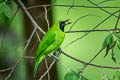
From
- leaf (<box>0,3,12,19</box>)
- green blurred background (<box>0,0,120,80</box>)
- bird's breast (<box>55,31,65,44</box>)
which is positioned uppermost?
leaf (<box>0,3,12,19</box>)

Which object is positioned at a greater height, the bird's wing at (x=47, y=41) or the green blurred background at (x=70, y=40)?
the bird's wing at (x=47, y=41)

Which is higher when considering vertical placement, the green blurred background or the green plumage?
the green plumage

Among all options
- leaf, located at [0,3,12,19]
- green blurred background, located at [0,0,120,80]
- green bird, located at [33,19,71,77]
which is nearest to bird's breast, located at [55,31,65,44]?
green bird, located at [33,19,71,77]

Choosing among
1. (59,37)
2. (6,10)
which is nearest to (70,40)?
(6,10)

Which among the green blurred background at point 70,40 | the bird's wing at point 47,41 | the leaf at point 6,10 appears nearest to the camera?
the bird's wing at point 47,41

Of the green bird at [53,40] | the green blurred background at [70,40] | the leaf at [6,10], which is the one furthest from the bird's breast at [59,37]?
the green blurred background at [70,40]

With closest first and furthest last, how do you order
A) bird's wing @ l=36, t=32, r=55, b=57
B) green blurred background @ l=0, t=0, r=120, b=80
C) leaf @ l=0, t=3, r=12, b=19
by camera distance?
bird's wing @ l=36, t=32, r=55, b=57, leaf @ l=0, t=3, r=12, b=19, green blurred background @ l=0, t=0, r=120, b=80

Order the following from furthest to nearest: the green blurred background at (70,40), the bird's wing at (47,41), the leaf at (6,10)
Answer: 1. the green blurred background at (70,40)
2. the leaf at (6,10)
3. the bird's wing at (47,41)

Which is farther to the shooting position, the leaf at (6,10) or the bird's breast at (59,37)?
the leaf at (6,10)

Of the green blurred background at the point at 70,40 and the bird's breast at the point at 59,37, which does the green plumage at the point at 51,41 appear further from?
the green blurred background at the point at 70,40

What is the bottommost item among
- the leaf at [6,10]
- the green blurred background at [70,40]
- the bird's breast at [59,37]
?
the green blurred background at [70,40]

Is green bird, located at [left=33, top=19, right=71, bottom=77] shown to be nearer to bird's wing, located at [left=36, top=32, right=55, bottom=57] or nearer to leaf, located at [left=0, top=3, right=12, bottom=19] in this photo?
bird's wing, located at [left=36, top=32, right=55, bottom=57]

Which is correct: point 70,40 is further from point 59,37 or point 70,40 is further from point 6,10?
point 59,37

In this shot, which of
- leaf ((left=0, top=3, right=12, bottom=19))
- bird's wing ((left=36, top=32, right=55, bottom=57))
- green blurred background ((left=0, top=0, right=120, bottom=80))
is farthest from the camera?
green blurred background ((left=0, top=0, right=120, bottom=80))
